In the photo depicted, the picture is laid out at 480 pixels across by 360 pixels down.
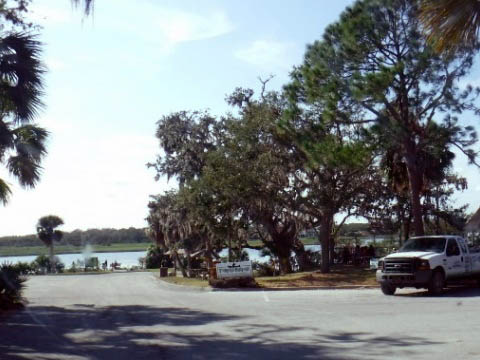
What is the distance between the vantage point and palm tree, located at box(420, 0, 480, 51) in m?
8.82

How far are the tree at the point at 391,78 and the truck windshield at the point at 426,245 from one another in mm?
3967

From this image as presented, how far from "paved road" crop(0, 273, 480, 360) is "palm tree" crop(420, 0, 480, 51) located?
467 centimetres

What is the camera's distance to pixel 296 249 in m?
39.7

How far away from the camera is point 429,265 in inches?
795

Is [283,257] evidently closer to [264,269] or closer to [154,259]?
[264,269]

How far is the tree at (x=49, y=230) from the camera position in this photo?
65.0 m

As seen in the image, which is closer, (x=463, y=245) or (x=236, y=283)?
(x=463, y=245)

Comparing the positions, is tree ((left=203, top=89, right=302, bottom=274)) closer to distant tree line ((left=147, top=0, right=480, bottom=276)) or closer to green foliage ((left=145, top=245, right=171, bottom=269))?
distant tree line ((left=147, top=0, right=480, bottom=276))

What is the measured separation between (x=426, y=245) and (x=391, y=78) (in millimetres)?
5982

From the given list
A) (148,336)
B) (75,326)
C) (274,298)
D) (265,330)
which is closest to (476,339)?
(265,330)

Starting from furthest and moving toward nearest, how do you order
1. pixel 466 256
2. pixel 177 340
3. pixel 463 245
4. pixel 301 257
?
pixel 301 257 < pixel 463 245 < pixel 466 256 < pixel 177 340

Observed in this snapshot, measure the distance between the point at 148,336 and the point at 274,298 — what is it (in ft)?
29.0

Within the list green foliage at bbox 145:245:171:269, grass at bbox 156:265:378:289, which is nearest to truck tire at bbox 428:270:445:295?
grass at bbox 156:265:378:289

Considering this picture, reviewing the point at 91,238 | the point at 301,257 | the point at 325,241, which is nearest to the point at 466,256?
the point at 325,241
